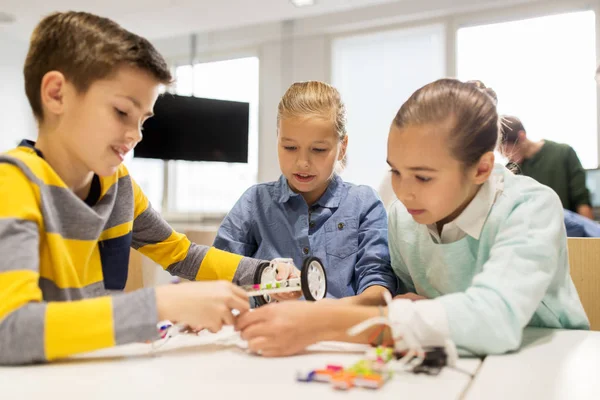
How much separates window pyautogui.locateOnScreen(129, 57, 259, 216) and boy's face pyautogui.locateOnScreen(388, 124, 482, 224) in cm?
446

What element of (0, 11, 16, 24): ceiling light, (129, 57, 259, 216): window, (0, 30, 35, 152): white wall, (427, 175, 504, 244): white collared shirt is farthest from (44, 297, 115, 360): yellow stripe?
(0, 30, 35, 152): white wall

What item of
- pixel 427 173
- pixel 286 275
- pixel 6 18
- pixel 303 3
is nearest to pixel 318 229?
pixel 286 275

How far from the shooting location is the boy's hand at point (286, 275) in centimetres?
112

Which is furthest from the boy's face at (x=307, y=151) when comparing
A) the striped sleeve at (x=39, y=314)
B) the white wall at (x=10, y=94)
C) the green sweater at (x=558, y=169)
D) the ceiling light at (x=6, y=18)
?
the white wall at (x=10, y=94)

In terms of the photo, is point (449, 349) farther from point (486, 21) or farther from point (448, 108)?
point (486, 21)

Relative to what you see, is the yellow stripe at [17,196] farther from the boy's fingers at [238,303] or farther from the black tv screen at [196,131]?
the black tv screen at [196,131]

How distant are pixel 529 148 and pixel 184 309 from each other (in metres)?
2.92

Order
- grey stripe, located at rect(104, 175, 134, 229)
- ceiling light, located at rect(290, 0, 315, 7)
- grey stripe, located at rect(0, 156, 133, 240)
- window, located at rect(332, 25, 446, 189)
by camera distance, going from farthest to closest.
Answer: window, located at rect(332, 25, 446, 189) < ceiling light, located at rect(290, 0, 315, 7) < grey stripe, located at rect(104, 175, 134, 229) < grey stripe, located at rect(0, 156, 133, 240)

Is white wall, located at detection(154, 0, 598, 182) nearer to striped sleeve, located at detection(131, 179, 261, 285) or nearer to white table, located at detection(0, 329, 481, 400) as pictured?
striped sleeve, located at detection(131, 179, 261, 285)

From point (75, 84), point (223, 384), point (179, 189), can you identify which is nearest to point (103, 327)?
point (223, 384)

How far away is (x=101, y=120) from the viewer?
35.9 inches

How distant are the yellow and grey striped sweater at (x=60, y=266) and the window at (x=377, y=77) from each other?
13.0 feet

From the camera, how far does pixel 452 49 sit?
183 inches

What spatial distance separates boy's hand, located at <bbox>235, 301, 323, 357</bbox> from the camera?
0.78 metres
